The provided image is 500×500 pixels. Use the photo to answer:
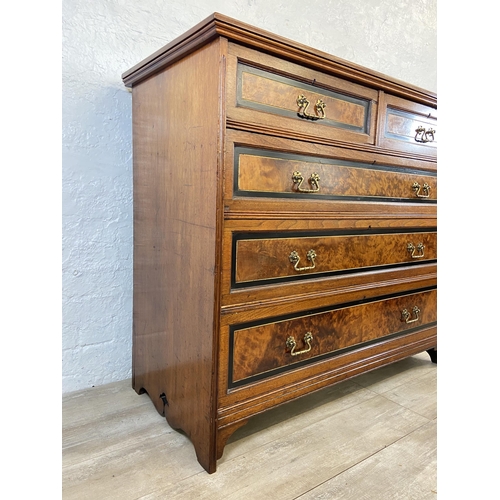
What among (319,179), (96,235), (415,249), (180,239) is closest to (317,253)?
(319,179)

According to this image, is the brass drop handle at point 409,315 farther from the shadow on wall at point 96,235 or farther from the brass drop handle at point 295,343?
the shadow on wall at point 96,235

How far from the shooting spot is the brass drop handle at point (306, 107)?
4.02 ft

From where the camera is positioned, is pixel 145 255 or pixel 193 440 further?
pixel 145 255

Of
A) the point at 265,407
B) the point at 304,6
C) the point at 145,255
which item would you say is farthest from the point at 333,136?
the point at 304,6

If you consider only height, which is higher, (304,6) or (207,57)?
(304,6)

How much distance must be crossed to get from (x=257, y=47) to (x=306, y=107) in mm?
240

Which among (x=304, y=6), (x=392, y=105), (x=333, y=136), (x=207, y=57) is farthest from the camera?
(x=304, y=6)

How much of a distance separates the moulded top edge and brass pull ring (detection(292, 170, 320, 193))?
13.3 inches

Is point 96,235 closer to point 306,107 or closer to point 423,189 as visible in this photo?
point 306,107

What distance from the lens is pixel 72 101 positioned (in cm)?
150
